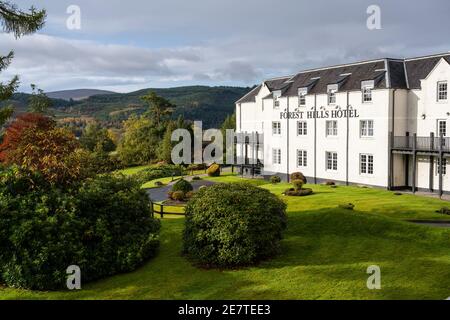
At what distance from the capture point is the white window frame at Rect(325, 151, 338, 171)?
43.8 metres

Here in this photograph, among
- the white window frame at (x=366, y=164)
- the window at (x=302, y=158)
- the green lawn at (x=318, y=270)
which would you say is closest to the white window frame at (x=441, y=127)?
the white window frame at (x=366, y=164)

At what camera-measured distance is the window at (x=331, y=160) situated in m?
43.9

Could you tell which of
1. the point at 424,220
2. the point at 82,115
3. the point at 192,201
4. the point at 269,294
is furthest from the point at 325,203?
the point at 82,115

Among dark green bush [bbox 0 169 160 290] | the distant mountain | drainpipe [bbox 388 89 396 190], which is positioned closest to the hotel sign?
drainpipe [bbox 388 89 396 190]

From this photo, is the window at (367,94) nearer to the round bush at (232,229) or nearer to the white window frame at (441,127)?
the white window frame at (441,127)

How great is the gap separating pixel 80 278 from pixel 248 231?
495 cm

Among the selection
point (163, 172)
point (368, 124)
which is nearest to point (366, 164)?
point (368, 124)

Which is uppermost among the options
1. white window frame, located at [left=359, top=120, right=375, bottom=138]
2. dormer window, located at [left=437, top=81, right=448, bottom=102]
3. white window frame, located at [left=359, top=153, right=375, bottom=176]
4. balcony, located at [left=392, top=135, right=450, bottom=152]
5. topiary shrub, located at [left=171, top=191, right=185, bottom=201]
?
dormer window, located at [left=437, top=81, right=448, bottom=102]

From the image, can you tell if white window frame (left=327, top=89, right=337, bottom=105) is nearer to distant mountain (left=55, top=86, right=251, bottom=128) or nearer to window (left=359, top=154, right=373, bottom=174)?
window (left=359, top=154, right=373, bottom=174)

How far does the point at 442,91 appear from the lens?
36.8 metres

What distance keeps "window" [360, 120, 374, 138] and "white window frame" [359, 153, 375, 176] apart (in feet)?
5.82

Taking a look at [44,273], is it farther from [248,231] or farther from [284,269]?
[284,269]

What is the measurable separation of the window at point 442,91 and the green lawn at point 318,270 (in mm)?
22929

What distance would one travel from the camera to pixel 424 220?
2473cm
